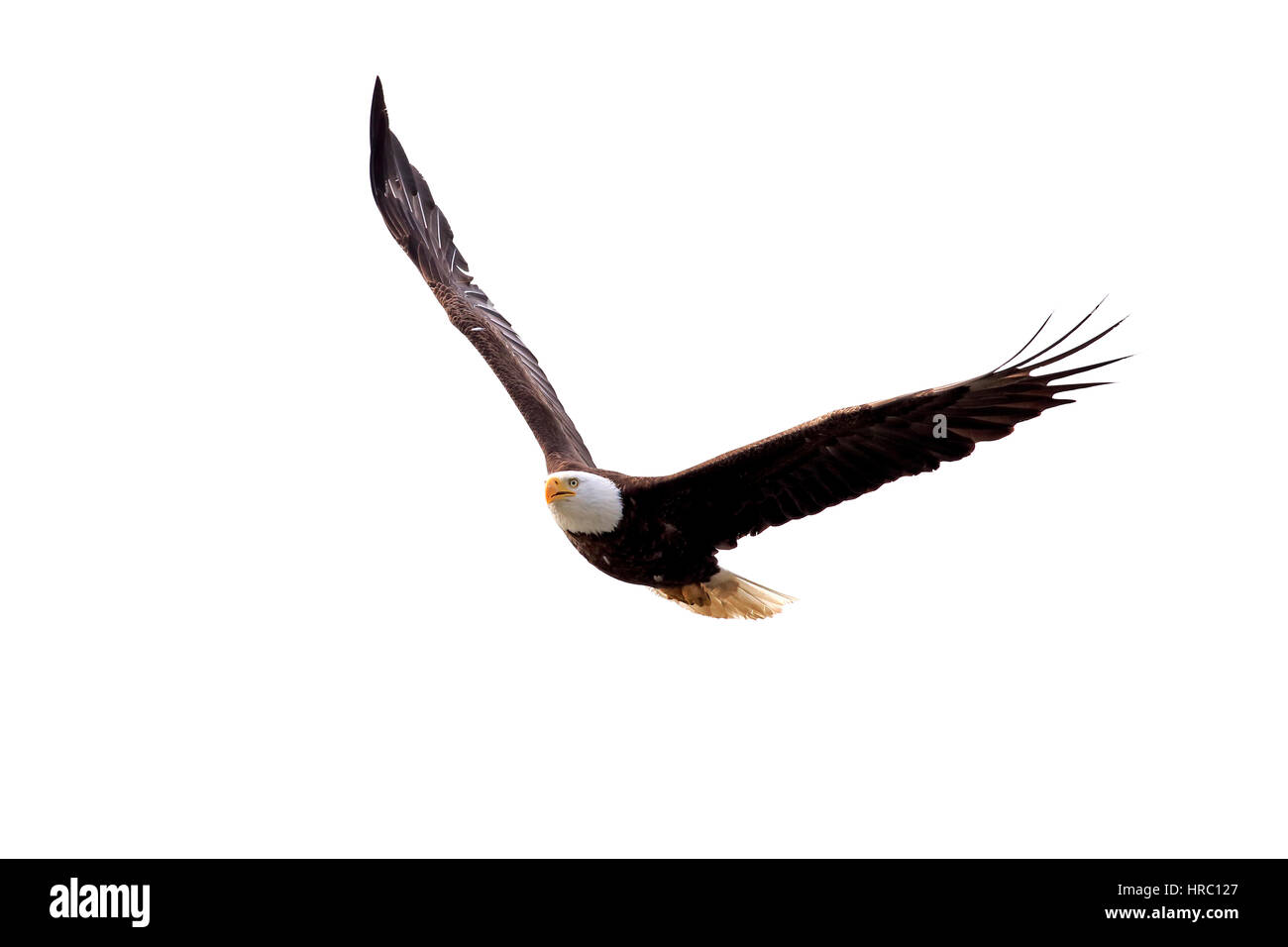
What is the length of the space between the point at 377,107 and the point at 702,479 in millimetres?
2762

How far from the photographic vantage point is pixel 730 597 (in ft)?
19.7

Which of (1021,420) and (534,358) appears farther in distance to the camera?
(534,358)

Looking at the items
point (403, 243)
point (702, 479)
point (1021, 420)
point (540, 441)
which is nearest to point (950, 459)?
point (1021, 420)

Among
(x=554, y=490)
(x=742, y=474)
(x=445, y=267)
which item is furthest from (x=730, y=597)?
(x=445, y=267)

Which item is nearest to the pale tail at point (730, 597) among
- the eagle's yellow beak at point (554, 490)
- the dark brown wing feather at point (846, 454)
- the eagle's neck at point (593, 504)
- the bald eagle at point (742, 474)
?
the bald eagle at point (742, 474)

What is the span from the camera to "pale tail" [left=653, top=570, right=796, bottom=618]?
19.5 feet

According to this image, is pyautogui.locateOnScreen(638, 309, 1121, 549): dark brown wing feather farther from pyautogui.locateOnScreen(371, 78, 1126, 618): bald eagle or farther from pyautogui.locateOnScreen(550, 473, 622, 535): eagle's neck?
pyautogui.locateOnScreen(550, 473, 622, 535): eagle's neck

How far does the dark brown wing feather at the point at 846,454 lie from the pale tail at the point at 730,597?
1.37 ft

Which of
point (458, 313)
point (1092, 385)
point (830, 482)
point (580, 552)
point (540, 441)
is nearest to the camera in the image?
point (1092, 385)

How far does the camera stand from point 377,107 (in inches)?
269

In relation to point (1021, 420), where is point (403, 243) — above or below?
above

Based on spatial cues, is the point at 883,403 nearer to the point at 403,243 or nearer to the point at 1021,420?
the point at 1021,420

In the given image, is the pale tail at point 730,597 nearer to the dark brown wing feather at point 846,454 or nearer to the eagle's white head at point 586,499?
the dark brown wing feather at point 846,454

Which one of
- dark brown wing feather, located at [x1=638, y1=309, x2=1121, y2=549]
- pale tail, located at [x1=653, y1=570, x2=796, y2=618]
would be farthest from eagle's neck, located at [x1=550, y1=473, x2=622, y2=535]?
pale tail, located at [x1=653, y1=570, x2=796, y2=618]
